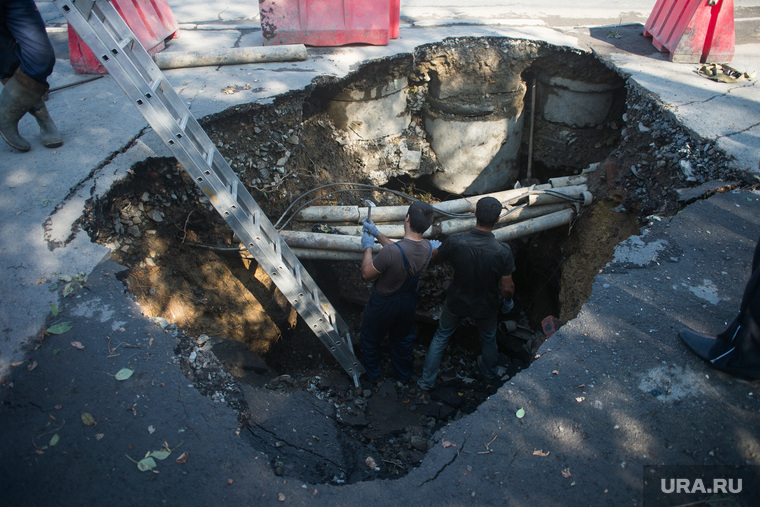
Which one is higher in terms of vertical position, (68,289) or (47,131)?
(47,131)

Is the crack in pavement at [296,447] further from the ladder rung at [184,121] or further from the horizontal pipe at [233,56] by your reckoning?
the horizontal pipe at [233,56]

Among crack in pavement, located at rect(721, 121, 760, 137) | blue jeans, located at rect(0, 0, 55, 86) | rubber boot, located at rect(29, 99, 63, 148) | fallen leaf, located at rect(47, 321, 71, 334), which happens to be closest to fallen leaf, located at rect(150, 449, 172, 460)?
fallen leaf, located at rect(47, 321, 71, 334)

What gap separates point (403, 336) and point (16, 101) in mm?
3898

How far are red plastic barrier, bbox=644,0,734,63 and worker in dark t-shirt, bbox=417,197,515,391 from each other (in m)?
4.28

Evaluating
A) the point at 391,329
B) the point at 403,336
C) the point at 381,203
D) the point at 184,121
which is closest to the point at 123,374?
the point at 184,121

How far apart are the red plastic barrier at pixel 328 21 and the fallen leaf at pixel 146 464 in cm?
541

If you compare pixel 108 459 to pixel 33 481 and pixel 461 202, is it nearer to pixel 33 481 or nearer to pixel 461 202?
pixel 33 481

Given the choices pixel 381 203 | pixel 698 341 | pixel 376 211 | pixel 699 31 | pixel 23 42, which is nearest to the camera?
pixel 698 341

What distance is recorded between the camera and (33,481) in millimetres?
2070

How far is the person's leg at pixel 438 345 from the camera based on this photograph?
13.0 ft

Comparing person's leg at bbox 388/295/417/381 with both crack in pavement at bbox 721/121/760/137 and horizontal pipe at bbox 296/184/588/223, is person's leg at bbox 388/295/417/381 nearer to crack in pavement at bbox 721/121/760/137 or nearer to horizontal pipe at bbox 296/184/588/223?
horizontal pipe at bbox 296/184/588/223

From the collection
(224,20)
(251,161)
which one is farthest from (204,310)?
(224,20)

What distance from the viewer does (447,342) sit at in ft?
13.5

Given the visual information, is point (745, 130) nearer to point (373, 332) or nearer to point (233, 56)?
point (373, 332)
